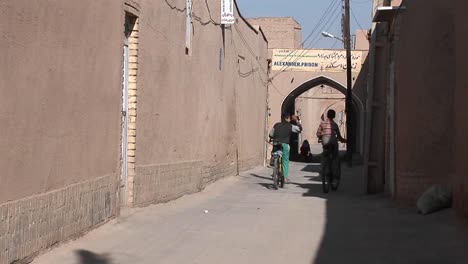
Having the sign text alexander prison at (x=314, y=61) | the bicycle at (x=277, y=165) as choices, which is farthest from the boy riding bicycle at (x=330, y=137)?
the sign text alexander prison at (x=314, y=61)

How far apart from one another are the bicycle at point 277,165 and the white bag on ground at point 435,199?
5244 millimetres

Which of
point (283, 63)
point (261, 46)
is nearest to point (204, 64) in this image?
point (261, 46)

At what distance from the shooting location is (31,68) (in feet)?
17.2

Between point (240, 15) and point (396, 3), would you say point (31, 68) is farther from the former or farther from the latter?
point (240, 15)

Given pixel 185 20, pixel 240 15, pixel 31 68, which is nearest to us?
pixel 31 68

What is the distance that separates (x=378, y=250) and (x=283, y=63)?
81.4 ft

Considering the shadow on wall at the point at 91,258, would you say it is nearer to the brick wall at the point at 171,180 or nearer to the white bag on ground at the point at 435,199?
the brick wall at the point at 171,180

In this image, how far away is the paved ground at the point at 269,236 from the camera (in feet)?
20.6

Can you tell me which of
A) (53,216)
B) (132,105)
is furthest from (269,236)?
(53,216)

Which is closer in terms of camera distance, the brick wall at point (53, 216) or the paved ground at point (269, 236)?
the brick wall at point (53, 216)

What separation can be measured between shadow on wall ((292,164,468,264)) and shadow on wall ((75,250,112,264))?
1.93 m

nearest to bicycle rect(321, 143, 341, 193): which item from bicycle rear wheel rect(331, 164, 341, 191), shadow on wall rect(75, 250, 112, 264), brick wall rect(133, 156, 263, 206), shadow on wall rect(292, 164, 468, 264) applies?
bicycle rear wheel rect(331, 164, 341, 191)

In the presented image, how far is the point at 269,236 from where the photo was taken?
753cm

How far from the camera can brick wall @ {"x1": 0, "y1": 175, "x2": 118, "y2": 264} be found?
4957 mm
